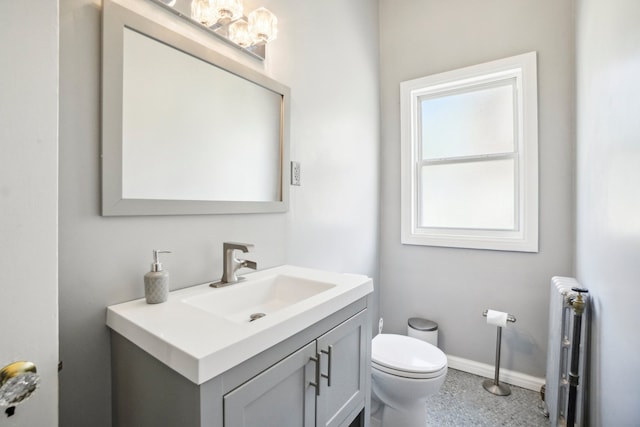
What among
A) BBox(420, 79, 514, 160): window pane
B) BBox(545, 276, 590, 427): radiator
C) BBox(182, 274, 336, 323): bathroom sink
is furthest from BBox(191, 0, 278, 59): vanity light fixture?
BBox(545, 276, 590, 427): radiator

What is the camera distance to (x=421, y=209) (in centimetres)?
238

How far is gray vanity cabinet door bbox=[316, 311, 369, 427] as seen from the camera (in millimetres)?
926

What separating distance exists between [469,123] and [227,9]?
6.06 ft

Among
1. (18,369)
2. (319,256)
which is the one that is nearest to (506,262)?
(319,256)

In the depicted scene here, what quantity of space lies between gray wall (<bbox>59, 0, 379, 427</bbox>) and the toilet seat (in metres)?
0.54

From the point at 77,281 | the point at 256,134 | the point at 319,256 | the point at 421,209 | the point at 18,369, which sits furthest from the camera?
the point at 421,209

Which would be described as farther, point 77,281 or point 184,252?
point 184,252

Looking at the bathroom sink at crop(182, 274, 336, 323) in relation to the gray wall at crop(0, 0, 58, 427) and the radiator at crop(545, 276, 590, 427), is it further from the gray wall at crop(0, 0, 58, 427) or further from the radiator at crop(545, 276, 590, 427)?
the radiator at crop(545, 276, 590, 427)

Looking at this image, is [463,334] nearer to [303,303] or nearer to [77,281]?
[303,303]

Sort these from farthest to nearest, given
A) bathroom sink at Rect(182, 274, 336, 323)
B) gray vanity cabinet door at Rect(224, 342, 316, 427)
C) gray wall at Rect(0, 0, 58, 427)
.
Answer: bathroom sink at Rect(182, 274, 336, 323)
gray vanity cabinet door at Rect(224, 342, 316, 427)
gray wall at Rect(0, 0, 58, 427)

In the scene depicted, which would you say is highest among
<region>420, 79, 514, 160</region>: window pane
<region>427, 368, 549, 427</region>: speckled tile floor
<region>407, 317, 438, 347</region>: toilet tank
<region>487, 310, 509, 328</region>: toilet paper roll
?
<region>420, 79, 514, 160</region>: window pane

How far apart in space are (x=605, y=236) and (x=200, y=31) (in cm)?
176

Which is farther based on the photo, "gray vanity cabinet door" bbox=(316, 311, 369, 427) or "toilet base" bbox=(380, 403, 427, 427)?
"toilet base" bbox=(380, 403, 427, 427)

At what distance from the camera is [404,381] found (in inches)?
54.3
